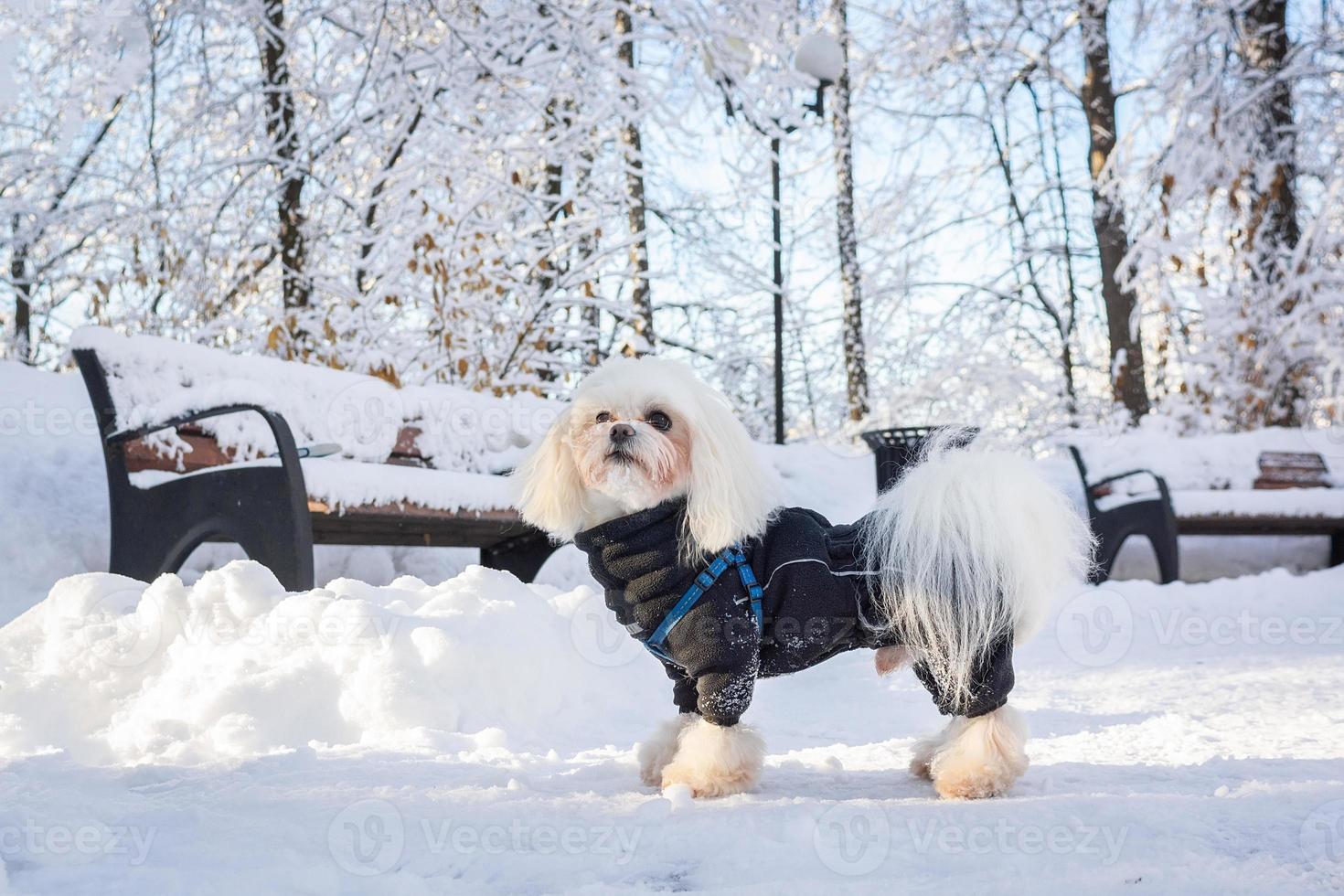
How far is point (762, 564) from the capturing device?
239 centimetres

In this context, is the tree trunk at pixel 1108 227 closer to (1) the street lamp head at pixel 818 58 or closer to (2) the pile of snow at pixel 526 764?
(1) the street lamp head at pixel 818 58

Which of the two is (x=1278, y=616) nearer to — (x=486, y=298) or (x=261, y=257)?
(x=486, y=298)

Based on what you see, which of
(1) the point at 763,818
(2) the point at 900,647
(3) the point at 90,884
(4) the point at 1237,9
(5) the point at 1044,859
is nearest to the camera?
(3) the point at 90,884

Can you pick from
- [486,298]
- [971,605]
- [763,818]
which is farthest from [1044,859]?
[486,298]

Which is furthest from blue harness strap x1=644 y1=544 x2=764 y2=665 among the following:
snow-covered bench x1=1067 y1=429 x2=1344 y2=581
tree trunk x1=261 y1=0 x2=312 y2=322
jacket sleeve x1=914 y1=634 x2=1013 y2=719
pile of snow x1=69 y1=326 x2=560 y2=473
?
tree trunk x1=261 y1=0 x2=312 y2=322

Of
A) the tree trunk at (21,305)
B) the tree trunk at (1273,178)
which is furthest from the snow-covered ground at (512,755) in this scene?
the tree trunk at (1273,178)

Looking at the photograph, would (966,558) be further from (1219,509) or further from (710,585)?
(1219,509)

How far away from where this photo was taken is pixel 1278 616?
5758 millimetres

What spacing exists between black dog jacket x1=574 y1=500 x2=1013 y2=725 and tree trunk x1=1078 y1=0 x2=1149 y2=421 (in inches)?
334

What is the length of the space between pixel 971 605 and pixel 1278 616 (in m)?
4.42

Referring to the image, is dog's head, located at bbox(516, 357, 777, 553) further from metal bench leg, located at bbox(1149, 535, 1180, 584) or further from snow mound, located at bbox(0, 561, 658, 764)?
metal bench leg, located at bbox(1149, 535, 1180, 584)

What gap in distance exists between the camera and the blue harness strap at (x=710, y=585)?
7.55ft

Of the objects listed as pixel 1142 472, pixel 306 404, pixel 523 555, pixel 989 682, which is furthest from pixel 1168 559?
pixel 306 404

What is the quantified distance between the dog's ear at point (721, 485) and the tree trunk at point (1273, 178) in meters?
8.76
